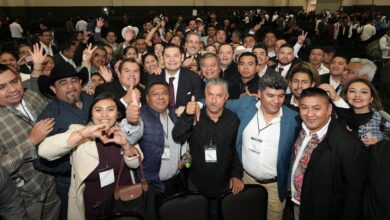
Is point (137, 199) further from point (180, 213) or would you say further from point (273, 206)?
point (273, 206)

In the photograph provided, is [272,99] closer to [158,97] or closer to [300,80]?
[300,80]

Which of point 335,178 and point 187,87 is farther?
point 187,87

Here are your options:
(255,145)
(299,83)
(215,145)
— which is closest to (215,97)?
(215,145)

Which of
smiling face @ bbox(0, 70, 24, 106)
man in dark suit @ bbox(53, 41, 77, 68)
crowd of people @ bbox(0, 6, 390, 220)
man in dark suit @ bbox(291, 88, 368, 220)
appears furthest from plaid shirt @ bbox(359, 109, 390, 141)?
man in dark suit @ bbox(53, 41, 77, 68)

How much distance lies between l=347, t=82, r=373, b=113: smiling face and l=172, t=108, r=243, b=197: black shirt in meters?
1.17

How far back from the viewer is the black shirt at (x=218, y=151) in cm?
261

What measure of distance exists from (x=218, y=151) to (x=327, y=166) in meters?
0.96

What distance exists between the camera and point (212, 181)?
2.68 m

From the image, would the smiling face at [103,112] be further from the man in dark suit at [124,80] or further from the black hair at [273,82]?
the black hair at [273,82]

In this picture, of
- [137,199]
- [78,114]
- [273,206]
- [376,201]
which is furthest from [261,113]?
[78,114]

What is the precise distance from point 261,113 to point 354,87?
0.98 m

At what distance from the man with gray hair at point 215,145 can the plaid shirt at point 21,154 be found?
48.8 inches

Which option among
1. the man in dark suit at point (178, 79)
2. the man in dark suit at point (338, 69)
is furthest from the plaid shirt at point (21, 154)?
the man in dark suit at point (338, 69)

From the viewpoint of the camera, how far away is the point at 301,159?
233 centimetres
